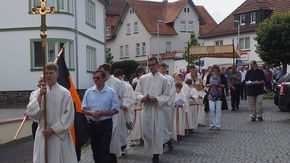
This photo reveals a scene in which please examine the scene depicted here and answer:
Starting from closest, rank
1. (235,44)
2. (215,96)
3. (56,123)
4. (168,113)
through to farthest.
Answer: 1. (56,123)
2. (168,113)
3. (215,96)
4. (235,44)

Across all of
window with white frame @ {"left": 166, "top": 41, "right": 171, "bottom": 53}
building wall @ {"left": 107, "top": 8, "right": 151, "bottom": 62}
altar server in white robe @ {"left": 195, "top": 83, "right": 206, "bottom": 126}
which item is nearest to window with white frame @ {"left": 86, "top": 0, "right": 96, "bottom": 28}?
altar server in white robe @ {"left": 195, "top": 83, "right": 206, "bottom": 126}

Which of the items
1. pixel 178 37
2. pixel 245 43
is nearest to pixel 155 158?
pixel 245 43

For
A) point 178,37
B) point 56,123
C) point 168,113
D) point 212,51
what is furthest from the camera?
point 178,37

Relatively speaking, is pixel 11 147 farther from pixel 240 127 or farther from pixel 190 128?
pixel 240 127

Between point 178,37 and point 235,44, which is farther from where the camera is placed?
point 178,37

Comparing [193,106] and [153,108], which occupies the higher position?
[153,108]

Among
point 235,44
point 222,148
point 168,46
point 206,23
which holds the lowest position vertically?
A: point 222,148

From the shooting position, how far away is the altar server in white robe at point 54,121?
19.0 feet

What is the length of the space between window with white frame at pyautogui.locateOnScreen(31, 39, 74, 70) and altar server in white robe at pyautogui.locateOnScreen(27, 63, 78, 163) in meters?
19.3

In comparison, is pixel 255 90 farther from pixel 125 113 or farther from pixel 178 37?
pixel 178 37

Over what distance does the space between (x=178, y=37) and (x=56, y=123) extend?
6278 centimetres

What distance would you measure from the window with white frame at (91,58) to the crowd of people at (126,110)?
14873 mm

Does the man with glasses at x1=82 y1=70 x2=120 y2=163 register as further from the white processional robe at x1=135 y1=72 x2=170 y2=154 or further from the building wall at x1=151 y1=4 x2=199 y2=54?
the building wall at x1=151 y1=4 x2=199 y2=54

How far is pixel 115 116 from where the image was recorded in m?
8.64
